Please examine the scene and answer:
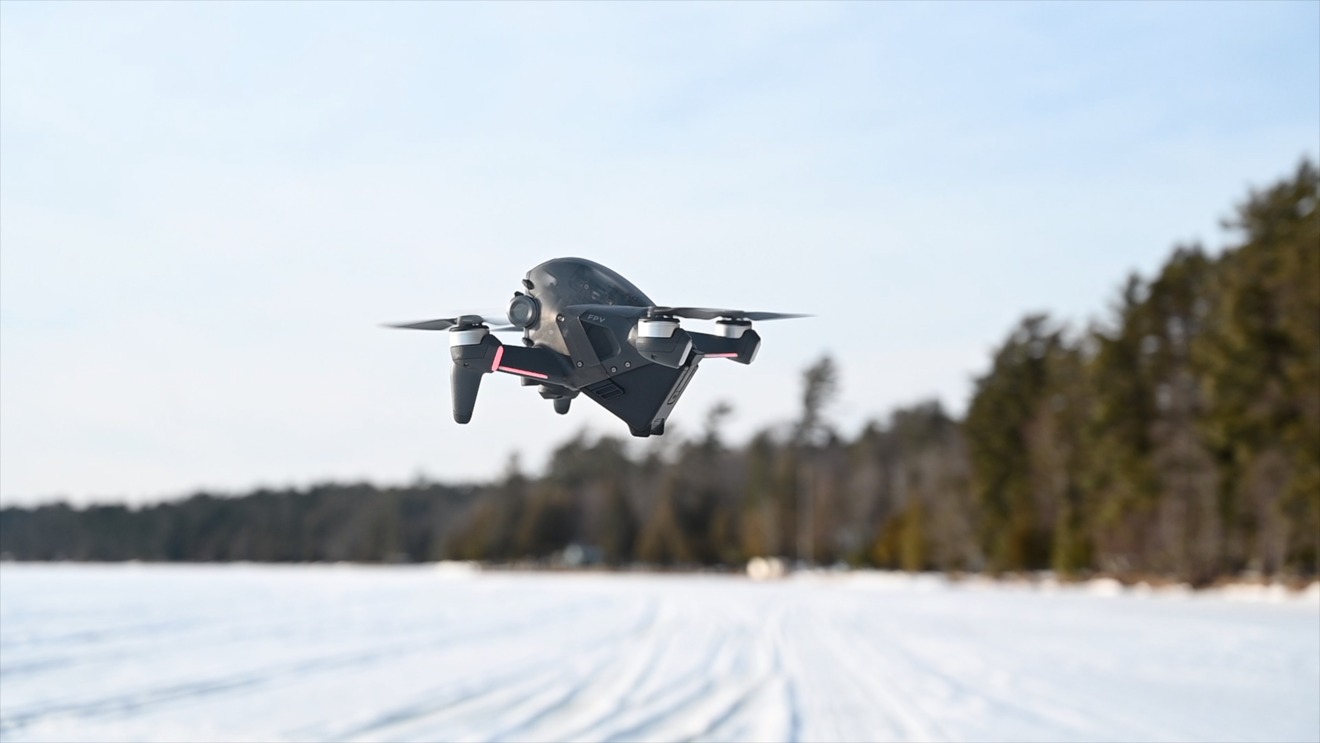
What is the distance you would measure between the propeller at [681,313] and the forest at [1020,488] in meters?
1.28

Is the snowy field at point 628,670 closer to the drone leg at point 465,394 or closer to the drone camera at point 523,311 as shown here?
the drone leg at point 465,394

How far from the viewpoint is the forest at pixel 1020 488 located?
771 cm

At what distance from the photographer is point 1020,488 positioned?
7369 cm

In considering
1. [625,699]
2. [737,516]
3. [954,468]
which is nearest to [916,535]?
[954,468]

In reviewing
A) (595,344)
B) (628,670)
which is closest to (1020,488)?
(628,670)

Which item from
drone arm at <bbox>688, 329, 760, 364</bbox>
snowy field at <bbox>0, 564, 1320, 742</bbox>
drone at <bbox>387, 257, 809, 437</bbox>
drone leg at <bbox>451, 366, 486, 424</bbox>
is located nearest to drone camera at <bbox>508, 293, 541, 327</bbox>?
drone at <bbox>387, 257, 809, 437</bbox>

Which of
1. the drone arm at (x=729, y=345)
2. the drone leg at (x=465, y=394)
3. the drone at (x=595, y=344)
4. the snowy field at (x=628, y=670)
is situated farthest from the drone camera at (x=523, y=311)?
the snowy field at (x=628, y=670)

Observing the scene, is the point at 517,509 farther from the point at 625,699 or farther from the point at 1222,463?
the point at 1222,463

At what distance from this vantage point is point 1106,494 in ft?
205

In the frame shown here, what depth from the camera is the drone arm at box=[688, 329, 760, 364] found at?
106 inches

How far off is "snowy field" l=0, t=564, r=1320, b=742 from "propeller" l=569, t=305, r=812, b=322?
7165mm

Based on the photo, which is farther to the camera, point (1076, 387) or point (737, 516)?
point (737, 516)

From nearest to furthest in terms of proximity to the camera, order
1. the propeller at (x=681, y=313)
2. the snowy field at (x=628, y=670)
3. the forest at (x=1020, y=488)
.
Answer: the propeller at (x=681, y=313), the forest at (x=1020, y=488), the snowy field at (x=628, y=670)

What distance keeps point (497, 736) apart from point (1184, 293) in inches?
1408
